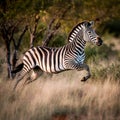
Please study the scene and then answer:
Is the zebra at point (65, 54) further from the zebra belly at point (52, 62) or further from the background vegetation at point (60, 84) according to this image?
the background vegetation at point (60, 84)

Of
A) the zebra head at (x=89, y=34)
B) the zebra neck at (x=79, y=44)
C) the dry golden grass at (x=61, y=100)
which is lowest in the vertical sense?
the dry golden grass at (x=61, y=100)

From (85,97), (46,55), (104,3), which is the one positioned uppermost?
(104,3)

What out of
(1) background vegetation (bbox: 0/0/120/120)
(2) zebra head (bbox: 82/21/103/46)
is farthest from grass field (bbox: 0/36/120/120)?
(2) zebra head (bbox: 82/21/103/46)

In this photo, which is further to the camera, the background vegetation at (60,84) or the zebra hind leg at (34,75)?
the zebra hind leg at (34,75)

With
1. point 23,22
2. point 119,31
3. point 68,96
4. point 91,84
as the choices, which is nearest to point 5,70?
point 23,22

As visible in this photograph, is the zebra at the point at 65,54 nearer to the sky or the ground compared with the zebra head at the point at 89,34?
nearer to the ground

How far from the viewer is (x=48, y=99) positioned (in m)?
11.6

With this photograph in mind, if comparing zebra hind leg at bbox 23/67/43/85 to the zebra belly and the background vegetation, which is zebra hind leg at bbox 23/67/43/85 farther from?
the zebra belly

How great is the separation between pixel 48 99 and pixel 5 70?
19.4 ft

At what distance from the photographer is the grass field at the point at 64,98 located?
10.3 metres

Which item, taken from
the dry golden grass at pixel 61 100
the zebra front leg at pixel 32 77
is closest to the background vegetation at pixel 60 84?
the dry golden grass at pixel 61 100

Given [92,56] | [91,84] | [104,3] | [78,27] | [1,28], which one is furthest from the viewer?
[104,3]

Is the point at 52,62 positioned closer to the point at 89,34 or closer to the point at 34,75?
the point at 34,75

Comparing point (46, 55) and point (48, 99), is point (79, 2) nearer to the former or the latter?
point (46, 55)
